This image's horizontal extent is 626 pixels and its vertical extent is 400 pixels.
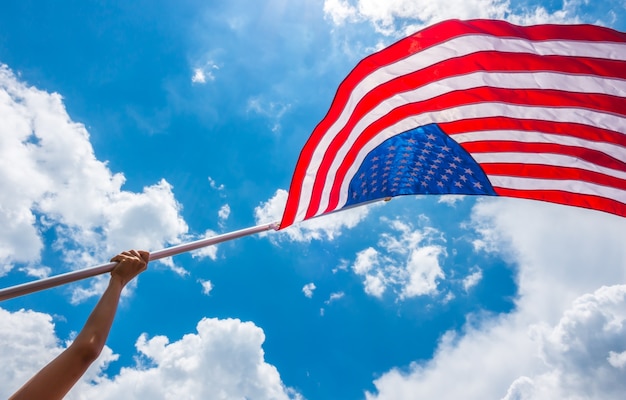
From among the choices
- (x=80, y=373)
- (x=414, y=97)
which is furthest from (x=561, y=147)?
(x=80, y=373)

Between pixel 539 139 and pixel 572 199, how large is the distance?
1.38 metres

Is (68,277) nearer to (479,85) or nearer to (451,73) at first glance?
(451,73)

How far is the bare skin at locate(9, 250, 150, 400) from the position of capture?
2221 millimetres

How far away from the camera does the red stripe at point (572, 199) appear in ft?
28.6

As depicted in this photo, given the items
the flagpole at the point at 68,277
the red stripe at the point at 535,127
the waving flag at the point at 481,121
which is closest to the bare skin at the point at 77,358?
the flagpole at the point at 68,277

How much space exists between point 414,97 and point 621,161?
408cm

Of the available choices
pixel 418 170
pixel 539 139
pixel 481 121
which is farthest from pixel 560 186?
pixel 418 170

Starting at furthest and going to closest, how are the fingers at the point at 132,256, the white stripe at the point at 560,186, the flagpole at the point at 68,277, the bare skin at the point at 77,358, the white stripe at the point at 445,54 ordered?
the white stripe at the point at 560,186 → the white stripe at the point at 445,54 → the flagpole at the point at 68,277 → the fingers at the point at 132,256 → the bare skin at the point at 77,358

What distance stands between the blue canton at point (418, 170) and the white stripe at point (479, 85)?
0.61 m

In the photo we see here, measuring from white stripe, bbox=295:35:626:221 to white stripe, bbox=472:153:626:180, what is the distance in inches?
77.0

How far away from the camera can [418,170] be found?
9859 mm

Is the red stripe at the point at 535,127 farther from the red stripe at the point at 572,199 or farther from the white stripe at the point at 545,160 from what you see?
the red stripe at the point at 572,199

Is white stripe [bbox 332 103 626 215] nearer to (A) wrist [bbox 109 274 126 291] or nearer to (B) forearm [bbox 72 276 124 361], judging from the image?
(A) wrist [bbox 109 274 126 291]

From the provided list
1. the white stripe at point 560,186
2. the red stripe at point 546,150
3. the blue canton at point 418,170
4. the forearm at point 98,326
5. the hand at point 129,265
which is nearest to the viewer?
the forearm at point 98,326
